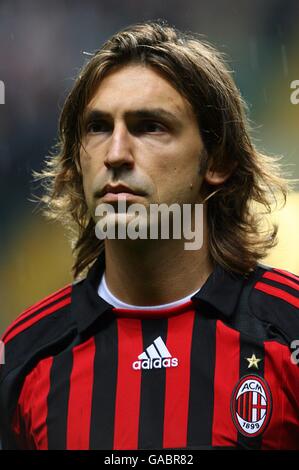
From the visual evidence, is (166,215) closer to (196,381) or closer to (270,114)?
(196,381)

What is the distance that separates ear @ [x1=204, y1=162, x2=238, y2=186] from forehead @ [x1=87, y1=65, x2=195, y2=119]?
197 millimetres

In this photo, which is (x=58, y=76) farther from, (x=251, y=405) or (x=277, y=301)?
(x=251, y=405)

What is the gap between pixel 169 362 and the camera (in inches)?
91.7

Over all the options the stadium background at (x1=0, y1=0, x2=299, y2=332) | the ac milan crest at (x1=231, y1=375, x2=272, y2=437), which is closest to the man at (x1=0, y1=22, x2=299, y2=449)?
the ac milan crest at (x1=231, y1=375, x2=272, y2=437)

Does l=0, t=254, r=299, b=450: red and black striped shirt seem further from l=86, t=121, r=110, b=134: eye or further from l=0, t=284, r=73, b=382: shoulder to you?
l=86, t=121, r=110, b=134: eye

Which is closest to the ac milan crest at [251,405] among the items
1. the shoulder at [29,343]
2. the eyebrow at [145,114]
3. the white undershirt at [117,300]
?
the white undershirt at [117,300]

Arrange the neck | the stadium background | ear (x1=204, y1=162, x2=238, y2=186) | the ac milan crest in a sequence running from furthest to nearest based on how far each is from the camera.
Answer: the stadium background < ear (x1=204, y1=162, x2=238, y2=186) < the neck < the ac milan crest

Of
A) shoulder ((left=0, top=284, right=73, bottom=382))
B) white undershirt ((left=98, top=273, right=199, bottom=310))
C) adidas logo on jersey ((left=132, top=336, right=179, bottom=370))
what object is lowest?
adidas logo on jersey ((left=132, top=336, right=179, bottom=370))

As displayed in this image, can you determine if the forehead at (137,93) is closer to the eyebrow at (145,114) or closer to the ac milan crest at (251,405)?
the eyebrow at (145,114)

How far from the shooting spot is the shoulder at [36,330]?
246 cm

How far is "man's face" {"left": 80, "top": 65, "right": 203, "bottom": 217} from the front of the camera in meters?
2.30

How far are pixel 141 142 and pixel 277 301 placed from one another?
615mm
